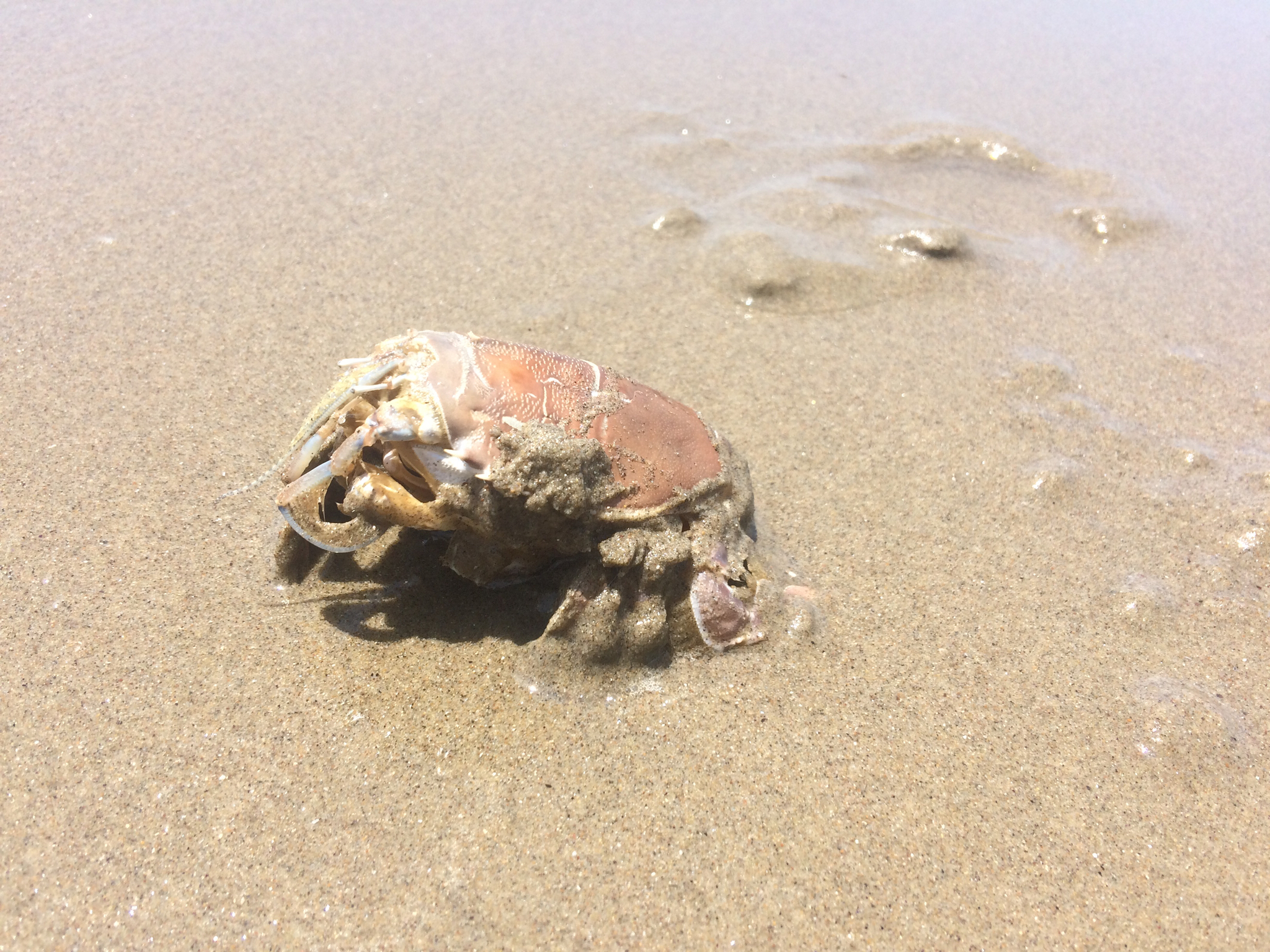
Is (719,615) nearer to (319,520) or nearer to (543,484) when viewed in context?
(543,484)

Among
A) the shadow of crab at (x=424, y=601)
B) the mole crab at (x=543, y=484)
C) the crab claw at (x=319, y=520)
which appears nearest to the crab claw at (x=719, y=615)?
the mole crab at (x=543, y=484)

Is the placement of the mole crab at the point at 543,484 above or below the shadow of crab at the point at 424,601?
above

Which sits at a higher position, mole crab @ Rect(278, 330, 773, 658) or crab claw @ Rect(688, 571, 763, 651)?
mole crab @ Rect(278, 330, 773, 658)

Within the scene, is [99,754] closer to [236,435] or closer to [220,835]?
[220,835]

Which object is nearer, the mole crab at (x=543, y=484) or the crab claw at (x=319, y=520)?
the mole crab at (x=543, y=484)

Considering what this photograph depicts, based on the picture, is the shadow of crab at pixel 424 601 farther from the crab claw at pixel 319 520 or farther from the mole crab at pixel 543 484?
the crab claw at pixel 319 520

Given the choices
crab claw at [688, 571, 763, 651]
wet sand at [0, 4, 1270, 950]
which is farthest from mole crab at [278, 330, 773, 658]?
wet sand at [0, 4, 1270, 950]

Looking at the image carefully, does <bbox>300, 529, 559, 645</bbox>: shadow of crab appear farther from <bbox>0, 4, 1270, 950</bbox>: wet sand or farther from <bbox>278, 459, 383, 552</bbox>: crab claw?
<bbox>278, 459, 383, 552</bbox>: crab claw
